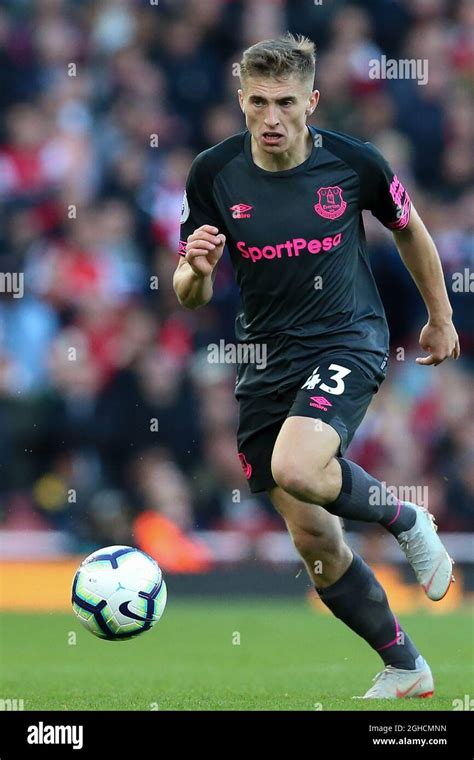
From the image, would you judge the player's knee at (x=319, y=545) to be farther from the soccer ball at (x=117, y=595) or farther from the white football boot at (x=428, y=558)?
the soccer ball at (x=117, y=595)

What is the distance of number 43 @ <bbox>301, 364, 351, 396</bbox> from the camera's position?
549cm

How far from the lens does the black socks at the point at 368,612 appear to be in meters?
5.74

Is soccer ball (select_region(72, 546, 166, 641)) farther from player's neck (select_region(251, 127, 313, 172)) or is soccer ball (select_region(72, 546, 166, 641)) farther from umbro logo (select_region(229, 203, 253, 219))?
player's neck (select_region(251, 127, 313, 172))

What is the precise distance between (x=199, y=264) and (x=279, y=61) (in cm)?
90

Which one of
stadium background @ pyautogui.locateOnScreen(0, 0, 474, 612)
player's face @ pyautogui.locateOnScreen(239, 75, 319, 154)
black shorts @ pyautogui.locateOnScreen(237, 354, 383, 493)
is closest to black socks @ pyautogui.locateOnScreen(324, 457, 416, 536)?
black shorts @ pyautogui.locateOnScreen(237, 354, 383, 493)

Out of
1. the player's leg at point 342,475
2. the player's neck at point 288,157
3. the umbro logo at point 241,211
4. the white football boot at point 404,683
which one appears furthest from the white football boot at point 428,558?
the player's neck at point 288,157

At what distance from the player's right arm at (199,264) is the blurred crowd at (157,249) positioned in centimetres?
522

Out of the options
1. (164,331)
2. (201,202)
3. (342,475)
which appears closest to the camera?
(342,475)

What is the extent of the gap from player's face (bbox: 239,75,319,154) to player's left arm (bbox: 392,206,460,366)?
67 cm

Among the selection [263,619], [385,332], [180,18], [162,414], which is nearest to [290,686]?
[385,332]

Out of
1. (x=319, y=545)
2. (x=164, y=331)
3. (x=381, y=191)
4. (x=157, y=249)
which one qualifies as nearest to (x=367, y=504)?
(x=319, y=545)

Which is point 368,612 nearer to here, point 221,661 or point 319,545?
point 319,545

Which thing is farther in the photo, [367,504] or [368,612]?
[368,612]

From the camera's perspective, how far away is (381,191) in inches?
227
